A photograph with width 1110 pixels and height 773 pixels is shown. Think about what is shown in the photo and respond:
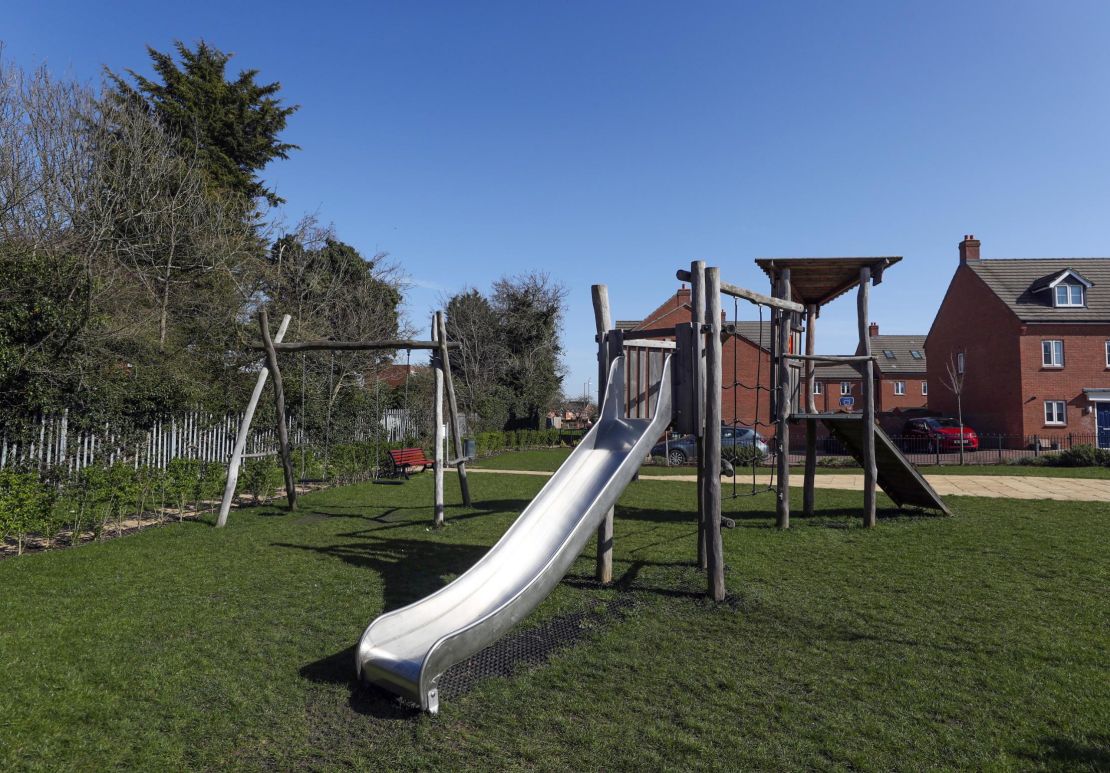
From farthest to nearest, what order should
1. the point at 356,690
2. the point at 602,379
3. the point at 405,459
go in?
the point at 405,459, the point at 602,379, the point at 356,690

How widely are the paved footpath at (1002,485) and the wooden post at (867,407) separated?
5.42 m

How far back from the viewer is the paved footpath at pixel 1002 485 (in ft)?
45.2

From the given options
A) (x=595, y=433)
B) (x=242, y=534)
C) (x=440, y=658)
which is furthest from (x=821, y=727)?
(x=242, y=534)

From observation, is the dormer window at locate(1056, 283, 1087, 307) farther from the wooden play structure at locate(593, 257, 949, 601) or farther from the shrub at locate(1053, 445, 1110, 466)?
the wooden play structure at locate(593, 257, 949, 601)

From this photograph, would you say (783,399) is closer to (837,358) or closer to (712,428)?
(837,358)

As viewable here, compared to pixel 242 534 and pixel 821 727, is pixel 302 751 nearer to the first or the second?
pixel 821 727

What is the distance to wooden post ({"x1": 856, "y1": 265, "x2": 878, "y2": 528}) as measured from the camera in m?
9.91

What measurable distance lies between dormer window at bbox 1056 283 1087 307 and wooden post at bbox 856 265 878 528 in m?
26.4

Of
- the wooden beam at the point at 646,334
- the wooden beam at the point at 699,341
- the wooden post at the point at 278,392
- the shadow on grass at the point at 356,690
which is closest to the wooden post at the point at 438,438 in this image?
the wooden post at the point at 278,392

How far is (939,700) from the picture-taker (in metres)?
3.88

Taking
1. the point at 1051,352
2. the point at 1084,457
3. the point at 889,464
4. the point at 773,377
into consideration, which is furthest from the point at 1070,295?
the point at 773,377

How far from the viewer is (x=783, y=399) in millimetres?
A: 9641

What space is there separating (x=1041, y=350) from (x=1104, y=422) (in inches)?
156

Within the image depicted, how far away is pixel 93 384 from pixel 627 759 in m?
11.1
